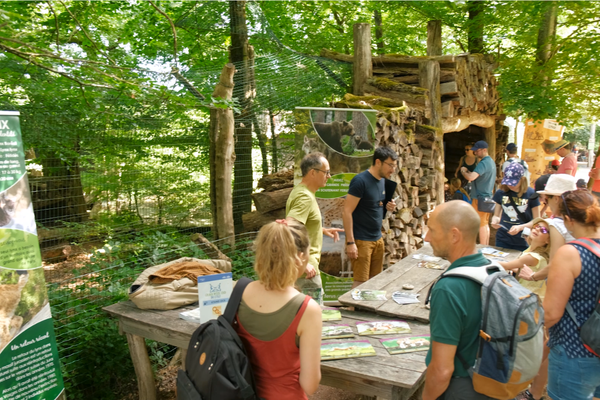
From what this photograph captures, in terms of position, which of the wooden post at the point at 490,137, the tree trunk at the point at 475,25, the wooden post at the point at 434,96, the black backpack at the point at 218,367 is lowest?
the black backpack at the point at 218,367

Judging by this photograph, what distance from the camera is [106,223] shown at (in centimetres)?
632

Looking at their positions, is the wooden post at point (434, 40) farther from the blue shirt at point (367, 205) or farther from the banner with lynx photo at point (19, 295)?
the banner with lynx photo at point (19, 295)

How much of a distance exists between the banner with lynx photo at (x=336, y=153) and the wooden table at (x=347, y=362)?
2.09 meters

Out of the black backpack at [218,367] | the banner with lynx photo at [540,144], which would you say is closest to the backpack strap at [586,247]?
the black backpack at [218,367]

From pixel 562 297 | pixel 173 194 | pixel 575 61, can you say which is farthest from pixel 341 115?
pixel 575 61

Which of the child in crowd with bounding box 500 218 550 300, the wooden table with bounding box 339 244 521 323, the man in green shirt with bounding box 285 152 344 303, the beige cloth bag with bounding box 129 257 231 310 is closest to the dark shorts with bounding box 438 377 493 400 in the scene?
the wooden table with bounding box 339 244 521 323

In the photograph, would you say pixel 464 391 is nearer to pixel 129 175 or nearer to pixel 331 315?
pixel 331 315

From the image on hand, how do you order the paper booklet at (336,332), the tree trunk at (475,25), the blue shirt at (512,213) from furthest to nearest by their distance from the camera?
the tree trunk at (475,25) < the blue shirt at (512,213) < the paper booklet at (336,332)

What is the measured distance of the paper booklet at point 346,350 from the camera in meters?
2.52

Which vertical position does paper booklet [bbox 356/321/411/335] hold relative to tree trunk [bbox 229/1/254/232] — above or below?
below

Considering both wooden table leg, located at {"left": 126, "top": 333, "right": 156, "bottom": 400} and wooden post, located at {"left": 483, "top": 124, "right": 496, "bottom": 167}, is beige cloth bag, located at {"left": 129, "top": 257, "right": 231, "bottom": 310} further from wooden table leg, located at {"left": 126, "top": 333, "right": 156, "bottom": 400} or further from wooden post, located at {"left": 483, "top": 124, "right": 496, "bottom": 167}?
wooden post, located at {"left": 483, "top": 124, "right": 496, "bottom": 167}

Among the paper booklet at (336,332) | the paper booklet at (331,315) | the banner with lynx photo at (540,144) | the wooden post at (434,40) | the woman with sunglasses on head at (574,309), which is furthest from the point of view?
the banner with lynx photo at (540,144)

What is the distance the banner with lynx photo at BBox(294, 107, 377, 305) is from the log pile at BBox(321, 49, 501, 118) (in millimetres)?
2032

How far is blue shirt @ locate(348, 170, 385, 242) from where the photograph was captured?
15.6ft
